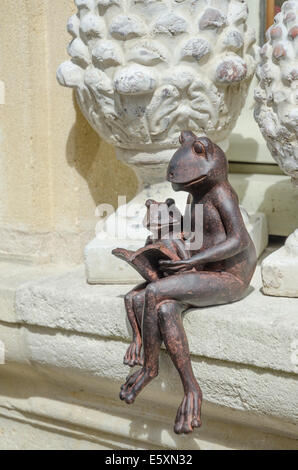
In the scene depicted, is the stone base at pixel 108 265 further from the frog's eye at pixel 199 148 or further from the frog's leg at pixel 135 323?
the frog's eye at pixel 199 148

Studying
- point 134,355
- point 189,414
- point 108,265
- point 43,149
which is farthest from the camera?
point 43,149

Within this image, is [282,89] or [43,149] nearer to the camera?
[282,89]

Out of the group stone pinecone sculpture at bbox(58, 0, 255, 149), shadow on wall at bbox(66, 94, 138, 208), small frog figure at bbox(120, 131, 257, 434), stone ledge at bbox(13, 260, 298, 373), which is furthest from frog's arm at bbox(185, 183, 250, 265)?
shadow on wall at bbox(66, 94, 138, 208)

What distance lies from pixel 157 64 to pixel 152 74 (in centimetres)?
3

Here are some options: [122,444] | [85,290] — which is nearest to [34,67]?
[85,290]

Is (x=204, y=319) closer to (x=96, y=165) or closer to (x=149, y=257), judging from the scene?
(x=149, y=257)

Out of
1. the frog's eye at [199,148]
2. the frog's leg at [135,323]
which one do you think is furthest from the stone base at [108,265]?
the frog's eye at [199,148]

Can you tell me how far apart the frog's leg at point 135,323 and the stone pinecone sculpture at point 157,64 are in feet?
1.06

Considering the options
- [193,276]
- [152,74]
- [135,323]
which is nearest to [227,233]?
[193,276]

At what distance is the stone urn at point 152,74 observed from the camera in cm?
126

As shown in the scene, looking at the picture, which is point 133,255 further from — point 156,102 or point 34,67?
point 34,67

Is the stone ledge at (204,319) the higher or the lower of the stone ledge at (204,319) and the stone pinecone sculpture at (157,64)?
the lower

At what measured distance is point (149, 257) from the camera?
1167mm

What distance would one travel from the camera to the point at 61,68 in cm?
136
